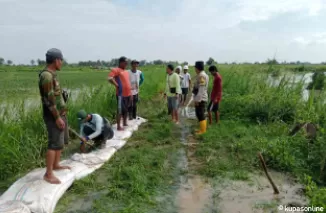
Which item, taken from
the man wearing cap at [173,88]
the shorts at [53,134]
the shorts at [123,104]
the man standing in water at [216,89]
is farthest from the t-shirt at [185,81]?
the shorts at [53,134]

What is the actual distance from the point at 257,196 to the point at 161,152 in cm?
170

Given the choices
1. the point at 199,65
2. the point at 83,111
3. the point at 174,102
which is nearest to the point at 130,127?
the point at 174,102

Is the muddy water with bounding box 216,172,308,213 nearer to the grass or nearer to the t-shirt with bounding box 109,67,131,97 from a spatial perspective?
the grass

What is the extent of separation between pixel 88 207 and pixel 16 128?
1778 millimetres

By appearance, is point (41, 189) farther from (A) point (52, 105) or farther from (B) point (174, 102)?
(B) point (174, 102)

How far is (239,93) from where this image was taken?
29.8ft

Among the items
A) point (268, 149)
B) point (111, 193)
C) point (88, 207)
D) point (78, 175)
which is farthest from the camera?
point (268, 149)

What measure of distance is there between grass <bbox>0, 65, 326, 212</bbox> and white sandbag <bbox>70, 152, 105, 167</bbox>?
0.50 feet

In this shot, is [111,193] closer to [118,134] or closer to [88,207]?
[88,207]

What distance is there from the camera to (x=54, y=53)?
A: 3.01 meters

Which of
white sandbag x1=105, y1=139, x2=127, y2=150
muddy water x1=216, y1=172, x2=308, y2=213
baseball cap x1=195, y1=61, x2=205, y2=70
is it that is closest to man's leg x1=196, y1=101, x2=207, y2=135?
baseball cap x1=195, y1=61, x2=205, y2=70

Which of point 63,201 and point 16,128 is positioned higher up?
point 16,128

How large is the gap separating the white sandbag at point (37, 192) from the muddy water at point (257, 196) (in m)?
1.70

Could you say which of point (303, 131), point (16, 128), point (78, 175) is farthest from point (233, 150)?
point (16, 128)
